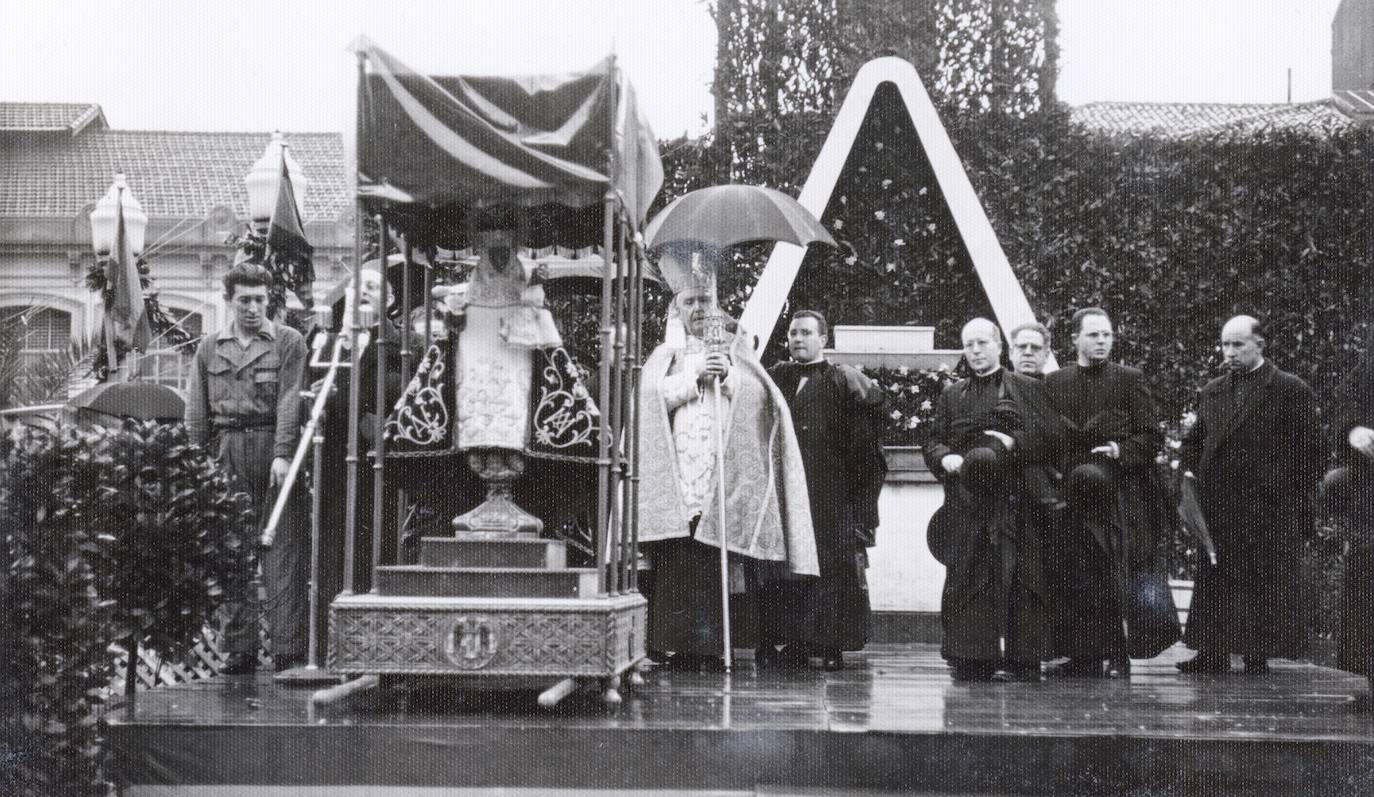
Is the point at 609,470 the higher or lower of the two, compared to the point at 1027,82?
lower

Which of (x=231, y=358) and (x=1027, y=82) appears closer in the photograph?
(x=231, y=358)

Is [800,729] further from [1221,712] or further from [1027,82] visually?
[1027,82]

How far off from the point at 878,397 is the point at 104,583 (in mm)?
4275

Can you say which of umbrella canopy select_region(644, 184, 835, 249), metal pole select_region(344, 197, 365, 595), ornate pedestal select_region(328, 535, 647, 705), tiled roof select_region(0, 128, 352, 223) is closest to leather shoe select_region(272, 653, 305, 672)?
metal pole select_region(344, 197, 365, 595)

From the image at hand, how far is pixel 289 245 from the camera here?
9.84 meters

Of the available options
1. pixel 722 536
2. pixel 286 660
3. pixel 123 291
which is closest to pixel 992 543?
pixel 722 536

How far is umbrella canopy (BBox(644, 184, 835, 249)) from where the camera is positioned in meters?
8.16

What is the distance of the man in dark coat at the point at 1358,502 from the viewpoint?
654cm

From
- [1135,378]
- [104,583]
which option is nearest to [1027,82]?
[1135,378]

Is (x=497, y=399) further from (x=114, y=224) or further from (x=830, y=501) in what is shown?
(x=114, y=224)

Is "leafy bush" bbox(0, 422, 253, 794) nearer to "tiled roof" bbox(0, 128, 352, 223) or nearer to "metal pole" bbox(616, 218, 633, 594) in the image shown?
"metal pole" bbox(616, 218, 633, 594)

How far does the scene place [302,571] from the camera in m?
7.50

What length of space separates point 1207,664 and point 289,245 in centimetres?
606

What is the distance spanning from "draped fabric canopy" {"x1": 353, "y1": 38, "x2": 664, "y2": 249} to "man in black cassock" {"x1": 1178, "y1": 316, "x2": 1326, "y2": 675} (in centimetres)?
405
